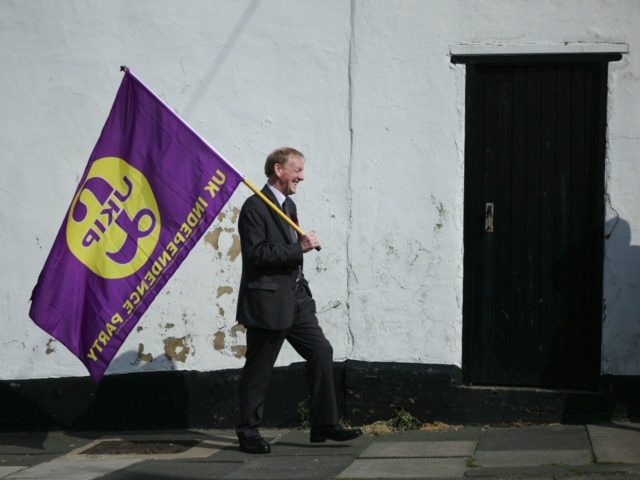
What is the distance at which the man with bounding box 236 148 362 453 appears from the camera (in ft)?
24.6

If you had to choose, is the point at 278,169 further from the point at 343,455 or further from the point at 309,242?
the point at 343,455

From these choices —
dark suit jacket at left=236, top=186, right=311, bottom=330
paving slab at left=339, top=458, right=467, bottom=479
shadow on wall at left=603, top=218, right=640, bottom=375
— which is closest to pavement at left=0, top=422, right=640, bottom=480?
paving slab at left=339, top=458, right=467, bottom=479

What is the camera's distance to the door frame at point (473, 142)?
8250 mm

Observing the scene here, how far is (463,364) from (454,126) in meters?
1.72

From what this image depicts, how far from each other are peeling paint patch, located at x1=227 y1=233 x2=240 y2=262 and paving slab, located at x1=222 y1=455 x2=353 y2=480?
1724 millimetres

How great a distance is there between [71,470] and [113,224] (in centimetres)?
158

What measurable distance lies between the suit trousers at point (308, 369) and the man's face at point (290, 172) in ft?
2.27

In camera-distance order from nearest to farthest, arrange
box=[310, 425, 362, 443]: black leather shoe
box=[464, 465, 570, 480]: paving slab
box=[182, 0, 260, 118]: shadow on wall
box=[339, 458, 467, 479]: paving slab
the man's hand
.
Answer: box=[464, 465, 570, 480]: paving slab, box=[339, 458, 467, 479]: paving slab, the man's hand, box=[310, 425, 362, 443]: black leather shoe, box=[182, 0, 260, 118]: shadow on wall

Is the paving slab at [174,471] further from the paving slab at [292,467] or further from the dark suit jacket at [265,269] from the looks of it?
the dark suit jacket at [265,269]

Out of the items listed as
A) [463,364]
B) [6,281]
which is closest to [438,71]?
[463,364]

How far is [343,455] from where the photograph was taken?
752cm

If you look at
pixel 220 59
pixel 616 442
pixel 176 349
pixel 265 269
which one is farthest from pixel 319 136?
pixel 616 442

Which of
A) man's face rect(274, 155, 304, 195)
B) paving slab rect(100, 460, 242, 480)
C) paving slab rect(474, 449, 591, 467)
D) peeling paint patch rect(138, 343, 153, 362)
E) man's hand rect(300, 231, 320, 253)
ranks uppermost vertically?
man's face rect(274, 155, 304, 195)

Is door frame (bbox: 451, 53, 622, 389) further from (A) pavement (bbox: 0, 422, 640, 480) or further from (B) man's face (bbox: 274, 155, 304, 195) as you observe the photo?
(B) man's face (bbox: 274, 155, 304, 195)
